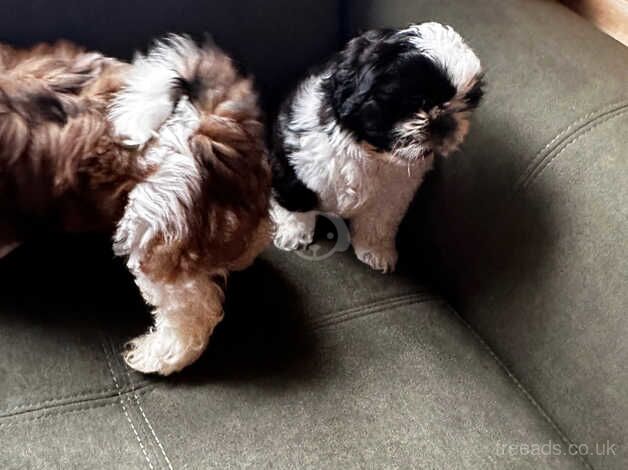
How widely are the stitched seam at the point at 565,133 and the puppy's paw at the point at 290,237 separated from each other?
0.41 m

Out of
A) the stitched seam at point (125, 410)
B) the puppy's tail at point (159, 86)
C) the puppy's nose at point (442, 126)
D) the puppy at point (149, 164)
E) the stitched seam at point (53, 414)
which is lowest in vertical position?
the stitched seam at point (53, 414)

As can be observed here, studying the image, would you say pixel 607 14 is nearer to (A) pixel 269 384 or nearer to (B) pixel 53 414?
(A) pixel 269 384

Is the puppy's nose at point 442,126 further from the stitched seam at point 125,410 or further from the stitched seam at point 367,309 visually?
the stitched seam at point 125,410

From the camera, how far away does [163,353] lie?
3.81ft

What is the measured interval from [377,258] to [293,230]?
16 cm

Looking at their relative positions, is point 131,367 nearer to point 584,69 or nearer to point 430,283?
point 430,283

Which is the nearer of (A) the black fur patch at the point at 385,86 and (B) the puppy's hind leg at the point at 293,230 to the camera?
(A) the black fur patch at the point at 385,86

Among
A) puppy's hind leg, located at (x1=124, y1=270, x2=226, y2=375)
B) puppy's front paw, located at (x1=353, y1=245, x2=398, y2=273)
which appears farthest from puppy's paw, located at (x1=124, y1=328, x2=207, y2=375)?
puppy's front paw, located at (x1=353, y1=245, x2=398, y2=273)

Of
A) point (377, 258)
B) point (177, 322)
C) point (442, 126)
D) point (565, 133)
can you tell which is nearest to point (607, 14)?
point (565, 133)

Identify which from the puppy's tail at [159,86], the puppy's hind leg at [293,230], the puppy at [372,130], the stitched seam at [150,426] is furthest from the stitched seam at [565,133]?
the stitched seam at [150,426]

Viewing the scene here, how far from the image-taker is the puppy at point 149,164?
1.08 metres

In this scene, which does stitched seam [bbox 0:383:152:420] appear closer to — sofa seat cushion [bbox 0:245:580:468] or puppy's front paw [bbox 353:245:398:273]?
sofa seat cushion [bbox 0:245:580:468]

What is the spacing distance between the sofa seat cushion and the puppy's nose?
31 cm

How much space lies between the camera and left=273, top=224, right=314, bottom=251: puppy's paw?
140 centimetres
